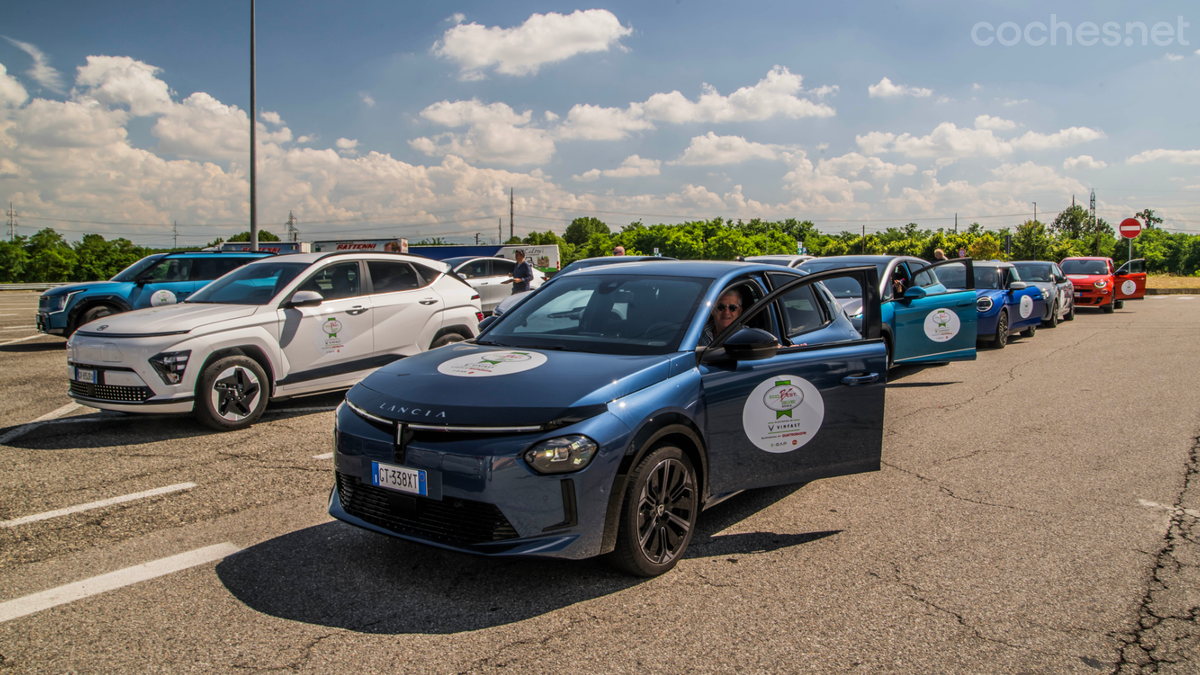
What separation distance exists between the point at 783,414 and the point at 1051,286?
52.8ft

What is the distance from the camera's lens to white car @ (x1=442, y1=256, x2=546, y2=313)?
16719 millimetres

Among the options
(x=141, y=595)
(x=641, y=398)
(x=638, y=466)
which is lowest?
(x=141, y=595)

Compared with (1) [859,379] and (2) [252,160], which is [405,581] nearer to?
(1) [859,379]

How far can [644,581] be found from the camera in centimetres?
364

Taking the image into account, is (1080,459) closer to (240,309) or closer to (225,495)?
(225,495)

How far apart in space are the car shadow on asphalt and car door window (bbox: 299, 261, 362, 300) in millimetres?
4054

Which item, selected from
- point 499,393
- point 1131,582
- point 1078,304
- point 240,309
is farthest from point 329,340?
point 1078,304

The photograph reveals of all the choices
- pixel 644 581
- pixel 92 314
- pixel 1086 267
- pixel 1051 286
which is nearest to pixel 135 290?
pixel 92 314

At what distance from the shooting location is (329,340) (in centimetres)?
771

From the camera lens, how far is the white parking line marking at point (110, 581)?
3348 mm

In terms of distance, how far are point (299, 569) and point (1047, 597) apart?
3549 mm

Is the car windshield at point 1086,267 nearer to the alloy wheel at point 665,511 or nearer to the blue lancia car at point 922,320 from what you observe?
the blue lancia car at point 922,320

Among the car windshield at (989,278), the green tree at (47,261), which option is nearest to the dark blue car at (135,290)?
the car windshield at (989,278)

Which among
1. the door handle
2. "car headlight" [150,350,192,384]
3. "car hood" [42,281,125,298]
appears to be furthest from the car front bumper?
"car hood" [42,281,125,298]
